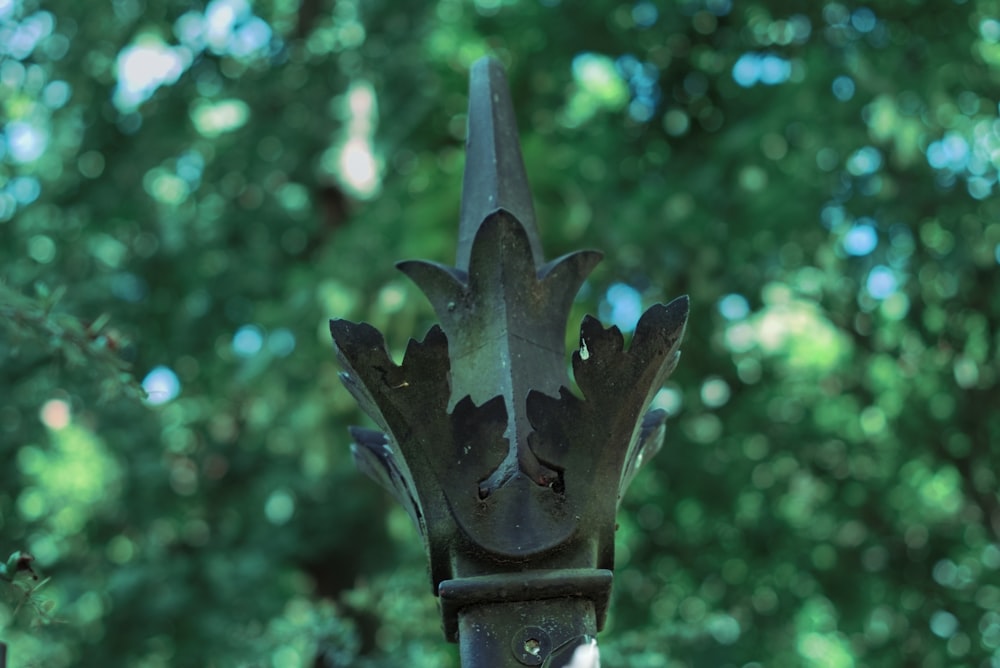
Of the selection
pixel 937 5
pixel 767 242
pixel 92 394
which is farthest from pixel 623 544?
pixel 92 394

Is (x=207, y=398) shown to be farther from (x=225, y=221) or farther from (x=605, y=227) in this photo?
(x=605, y=227)

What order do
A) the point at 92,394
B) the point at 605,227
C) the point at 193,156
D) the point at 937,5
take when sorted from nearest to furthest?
the point at 92,394 → the point at 605,227 → the point at 937,5 → the point at 193,156

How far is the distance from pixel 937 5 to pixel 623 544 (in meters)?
3.81

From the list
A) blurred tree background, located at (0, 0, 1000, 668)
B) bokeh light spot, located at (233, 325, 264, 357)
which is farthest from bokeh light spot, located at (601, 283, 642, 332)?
bokeh light spot, located at (233, 325, 264, 357)

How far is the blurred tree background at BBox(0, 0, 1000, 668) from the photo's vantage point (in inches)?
272

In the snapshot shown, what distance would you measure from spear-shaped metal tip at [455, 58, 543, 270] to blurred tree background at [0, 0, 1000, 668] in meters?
3.24

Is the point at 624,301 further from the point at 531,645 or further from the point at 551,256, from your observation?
the point at 531,645

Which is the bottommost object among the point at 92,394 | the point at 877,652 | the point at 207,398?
the point at 877,652

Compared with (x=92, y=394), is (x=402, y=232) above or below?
below

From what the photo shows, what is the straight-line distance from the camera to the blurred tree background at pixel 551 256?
6898 millimetres

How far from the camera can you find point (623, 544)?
28.5ft

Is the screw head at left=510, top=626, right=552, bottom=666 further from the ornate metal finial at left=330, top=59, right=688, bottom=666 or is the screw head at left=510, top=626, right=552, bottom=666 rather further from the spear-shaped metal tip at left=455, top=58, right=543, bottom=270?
the spear-shaped metal tip at left=455, top=58, right=543, bottom=270

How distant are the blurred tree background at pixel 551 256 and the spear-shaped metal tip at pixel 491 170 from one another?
3.24m

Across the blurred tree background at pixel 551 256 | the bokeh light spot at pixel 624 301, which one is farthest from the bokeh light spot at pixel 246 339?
the bokeh light spot at pixel 624 301
